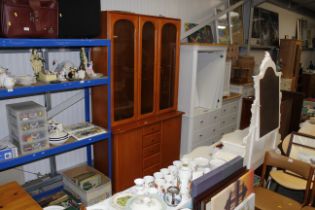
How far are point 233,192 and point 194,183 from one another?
11.9 inches

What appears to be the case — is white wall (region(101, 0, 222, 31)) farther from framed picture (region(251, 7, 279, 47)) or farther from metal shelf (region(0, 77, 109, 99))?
framed picture (region(251, 7, 279, 47))

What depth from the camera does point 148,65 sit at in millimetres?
3002

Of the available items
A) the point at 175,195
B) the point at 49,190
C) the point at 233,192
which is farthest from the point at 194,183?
the point at 49,190

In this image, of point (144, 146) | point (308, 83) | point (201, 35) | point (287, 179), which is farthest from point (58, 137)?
point (308, 83)

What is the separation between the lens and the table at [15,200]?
138cm

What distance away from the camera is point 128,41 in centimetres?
274

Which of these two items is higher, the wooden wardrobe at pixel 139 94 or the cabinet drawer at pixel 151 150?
the wooden wardrobe at pixel 139 94

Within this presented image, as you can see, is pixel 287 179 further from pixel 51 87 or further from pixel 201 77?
pixel 51 87

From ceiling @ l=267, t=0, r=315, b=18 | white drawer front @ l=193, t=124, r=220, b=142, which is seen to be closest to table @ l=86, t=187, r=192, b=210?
white drawer front @ l=193, t=124, r=220, b=142

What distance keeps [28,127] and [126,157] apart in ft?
3.55

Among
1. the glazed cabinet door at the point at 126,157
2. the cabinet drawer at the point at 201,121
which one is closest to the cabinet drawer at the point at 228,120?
the cabinet drawer at the point at 201,121

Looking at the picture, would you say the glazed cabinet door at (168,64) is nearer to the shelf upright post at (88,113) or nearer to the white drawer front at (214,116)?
the white drawer front at (214,116)

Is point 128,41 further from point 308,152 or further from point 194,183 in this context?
point 308,152

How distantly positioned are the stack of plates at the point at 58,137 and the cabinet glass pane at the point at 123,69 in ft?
1.86
